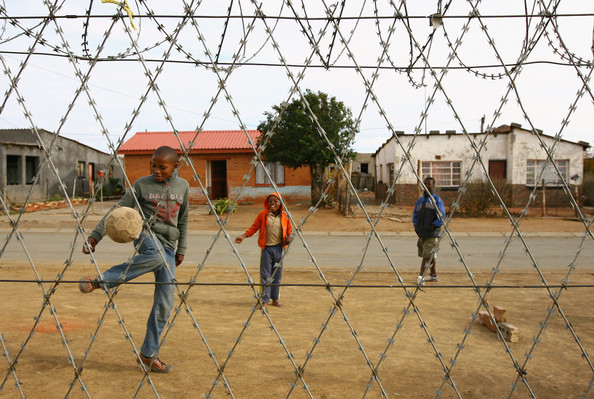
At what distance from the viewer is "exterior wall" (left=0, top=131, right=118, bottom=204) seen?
22328 mm

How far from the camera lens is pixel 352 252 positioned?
1092 cm

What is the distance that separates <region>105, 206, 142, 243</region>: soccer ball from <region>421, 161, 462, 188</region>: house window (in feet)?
67.3

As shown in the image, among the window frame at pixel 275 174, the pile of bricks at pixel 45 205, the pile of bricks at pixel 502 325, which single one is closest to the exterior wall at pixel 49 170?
the pile of bricks at pixel 45 205

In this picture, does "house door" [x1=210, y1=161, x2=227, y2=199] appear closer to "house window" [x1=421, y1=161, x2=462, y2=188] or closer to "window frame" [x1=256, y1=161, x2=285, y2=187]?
"window frame" [x1=256, y1=161, x2=285, y2=187]

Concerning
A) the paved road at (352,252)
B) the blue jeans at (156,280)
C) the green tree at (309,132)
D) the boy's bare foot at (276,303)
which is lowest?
the paved road at (352,252)

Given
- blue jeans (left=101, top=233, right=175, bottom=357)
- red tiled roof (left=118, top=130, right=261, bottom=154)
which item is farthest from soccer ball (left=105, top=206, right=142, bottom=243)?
red tiled roof (left=118, top=130, right=261, bottom=154)

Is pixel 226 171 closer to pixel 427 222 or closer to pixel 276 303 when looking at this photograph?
pixel 427 222

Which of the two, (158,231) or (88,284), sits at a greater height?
(158,231)

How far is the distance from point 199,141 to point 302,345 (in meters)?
23.1

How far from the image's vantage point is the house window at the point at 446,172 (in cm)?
2212

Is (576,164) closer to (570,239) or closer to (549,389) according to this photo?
(570,239)

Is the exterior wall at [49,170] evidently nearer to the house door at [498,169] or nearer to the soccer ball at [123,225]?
the soccer ball at [123,225]

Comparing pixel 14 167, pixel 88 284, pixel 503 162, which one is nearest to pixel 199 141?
pixel 14 167

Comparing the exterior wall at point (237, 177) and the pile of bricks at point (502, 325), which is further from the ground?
the exterior wall at point (237, 177)
